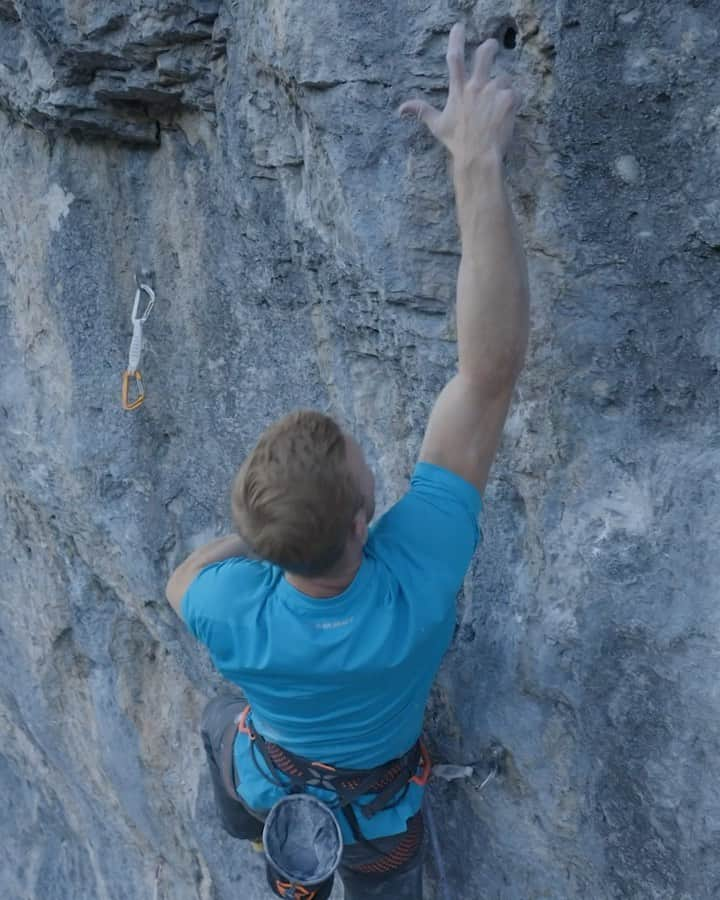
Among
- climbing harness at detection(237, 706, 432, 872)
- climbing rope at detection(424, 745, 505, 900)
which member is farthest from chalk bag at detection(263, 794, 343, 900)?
climbing rope at detection(424, 745, 505, 900)

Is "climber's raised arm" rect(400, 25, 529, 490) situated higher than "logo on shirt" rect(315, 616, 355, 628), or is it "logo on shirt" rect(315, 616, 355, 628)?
"climber's raised arm" rect(400, 25, 529, 490)

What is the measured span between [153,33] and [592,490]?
52.0 inches

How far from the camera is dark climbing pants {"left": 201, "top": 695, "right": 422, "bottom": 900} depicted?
2.03 metres

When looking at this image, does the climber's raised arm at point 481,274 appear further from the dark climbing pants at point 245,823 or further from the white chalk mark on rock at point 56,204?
the white chalk mark on rock at point 56,204

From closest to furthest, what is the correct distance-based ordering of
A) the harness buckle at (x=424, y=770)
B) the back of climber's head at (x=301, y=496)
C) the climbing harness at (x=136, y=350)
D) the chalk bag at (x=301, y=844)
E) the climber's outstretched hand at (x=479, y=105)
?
the back of climber's head at (x=301, y=496) < the climber's outstretched hand at (x=479, y=105) < the chalk bag at (x=301, y=844) < the harness buckle at (x=424, y=770) < the climbing harness at (x=136, y=350)

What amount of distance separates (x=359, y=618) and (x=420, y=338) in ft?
1.92

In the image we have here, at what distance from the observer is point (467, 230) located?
1600mm

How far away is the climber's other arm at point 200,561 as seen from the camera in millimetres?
1818

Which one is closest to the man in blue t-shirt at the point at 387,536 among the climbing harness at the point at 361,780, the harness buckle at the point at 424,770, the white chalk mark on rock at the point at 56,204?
the climbing harness at the point at 361,780

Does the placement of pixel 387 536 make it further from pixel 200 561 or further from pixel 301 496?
pixel 200 561

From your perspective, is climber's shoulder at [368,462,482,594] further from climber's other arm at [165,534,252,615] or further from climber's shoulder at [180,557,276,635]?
climber's other arm at [165,534,252,615]

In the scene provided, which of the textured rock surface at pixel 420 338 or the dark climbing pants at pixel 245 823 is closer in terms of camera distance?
the textured rock surface at pixel 420 338

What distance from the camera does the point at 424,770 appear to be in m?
2.02

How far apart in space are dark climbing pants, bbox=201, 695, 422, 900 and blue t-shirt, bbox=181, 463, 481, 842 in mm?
418
